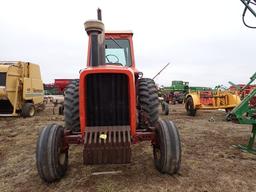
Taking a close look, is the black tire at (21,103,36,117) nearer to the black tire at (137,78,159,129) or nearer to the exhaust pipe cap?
the black tire at (137,78,159,129)

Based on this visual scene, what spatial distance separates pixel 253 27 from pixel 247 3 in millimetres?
519

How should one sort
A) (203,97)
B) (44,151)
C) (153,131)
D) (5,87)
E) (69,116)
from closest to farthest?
(44,151), (153,131), (69,116), (5,87), (203,97)

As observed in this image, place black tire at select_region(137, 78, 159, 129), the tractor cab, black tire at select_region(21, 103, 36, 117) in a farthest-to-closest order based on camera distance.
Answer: black tire at select_region(21, 103, 36, 117)
the tractor cab
black tire at select_region(137, 78, 159, 129)

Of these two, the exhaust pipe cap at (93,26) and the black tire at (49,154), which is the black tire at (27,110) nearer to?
the black tire at (49,154)

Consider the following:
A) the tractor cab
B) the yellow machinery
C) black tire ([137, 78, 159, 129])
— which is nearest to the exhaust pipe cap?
black tire ([137, 78, 159, 129])

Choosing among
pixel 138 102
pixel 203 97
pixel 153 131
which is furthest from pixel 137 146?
pixel 203 97

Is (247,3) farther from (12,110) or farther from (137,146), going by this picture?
(12,110)

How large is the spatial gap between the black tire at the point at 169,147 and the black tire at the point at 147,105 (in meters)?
0.59

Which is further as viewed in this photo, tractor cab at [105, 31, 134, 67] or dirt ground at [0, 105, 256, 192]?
tractor cab at [105, 31, 134, 67]

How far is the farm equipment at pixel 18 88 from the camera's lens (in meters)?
11.7

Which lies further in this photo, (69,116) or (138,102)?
(138,102)

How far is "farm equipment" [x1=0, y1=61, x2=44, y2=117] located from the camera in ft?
38.3

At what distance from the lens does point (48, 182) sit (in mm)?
3998

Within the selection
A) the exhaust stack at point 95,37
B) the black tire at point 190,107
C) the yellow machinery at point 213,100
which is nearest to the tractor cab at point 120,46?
the exhaust stack at point 95,37
